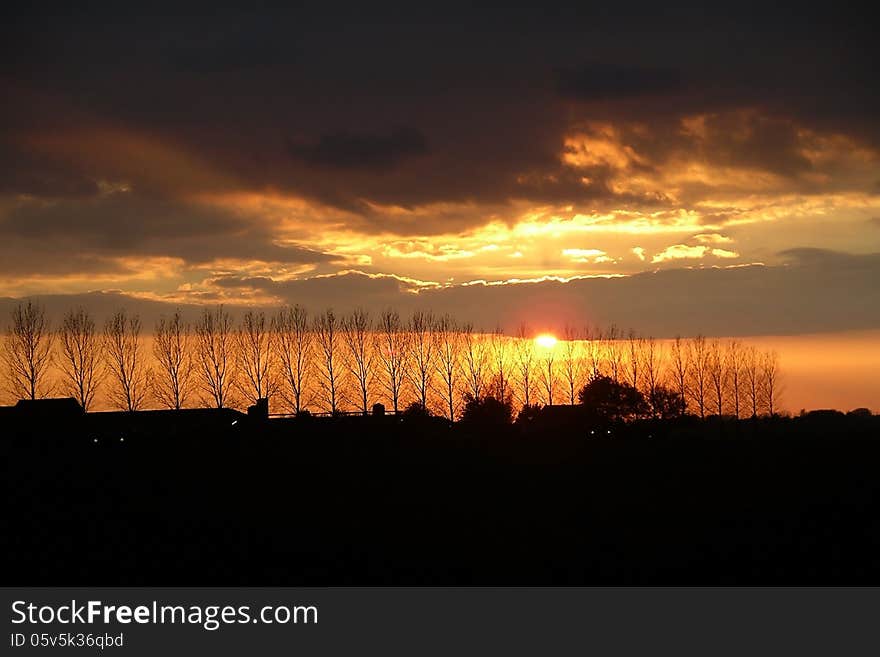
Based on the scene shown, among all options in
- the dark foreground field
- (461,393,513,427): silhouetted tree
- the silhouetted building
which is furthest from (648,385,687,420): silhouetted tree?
the dark foreground field

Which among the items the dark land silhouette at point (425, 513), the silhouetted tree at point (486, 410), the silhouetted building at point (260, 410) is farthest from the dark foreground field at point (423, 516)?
the silhouetted tree at point (486, 410)

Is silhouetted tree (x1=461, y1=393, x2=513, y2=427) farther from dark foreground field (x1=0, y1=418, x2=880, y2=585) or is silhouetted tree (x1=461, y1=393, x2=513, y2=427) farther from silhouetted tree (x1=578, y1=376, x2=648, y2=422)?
dark foreground field (x1=0, y1=418, x2=880, y2=585)

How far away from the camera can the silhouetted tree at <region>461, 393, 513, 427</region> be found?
70.4m

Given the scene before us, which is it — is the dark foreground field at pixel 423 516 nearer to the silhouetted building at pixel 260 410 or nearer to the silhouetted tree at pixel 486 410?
the silhouetted building at pixel 260 410

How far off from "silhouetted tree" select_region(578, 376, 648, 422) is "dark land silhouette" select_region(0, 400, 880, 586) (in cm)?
3711

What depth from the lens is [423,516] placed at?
29172mm

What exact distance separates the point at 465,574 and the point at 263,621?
6738 millimetres

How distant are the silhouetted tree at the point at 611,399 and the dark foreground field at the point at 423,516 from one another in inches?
1585

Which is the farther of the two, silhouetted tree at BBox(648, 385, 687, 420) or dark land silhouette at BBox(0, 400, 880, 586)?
silhouetted tree at BBox(648, 385, 687, 420)

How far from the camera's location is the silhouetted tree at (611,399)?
8494 cm

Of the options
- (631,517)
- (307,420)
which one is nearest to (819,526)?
(631,517)

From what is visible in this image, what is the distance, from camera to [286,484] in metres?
33.8

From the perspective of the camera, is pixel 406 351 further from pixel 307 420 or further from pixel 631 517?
pixel 631 517

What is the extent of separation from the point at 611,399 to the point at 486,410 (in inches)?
735
